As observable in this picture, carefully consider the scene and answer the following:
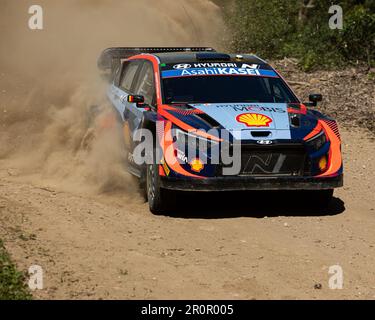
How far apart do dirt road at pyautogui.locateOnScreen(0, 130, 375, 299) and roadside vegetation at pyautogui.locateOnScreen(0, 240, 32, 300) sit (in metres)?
0.16

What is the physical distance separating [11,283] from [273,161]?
351 centimetres

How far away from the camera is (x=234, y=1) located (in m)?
22.9

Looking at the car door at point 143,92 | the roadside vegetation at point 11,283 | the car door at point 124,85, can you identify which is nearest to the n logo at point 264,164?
the car door at point 143,92

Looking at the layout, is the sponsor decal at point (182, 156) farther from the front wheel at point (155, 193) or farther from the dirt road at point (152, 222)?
the dirt road at point (152, 222)

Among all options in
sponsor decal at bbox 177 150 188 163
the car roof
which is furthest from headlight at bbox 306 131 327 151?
the car roof

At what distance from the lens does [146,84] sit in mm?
10898

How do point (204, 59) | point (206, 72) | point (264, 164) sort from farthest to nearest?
point (204, 59) → point (206, 72) → point (264, 164)

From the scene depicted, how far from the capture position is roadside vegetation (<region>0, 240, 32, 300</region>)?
6.52 metres

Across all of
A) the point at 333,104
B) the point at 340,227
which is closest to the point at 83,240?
the point at 340,227

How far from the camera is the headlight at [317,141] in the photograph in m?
9.45

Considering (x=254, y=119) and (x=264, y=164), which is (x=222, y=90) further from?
(x=264, y=164)

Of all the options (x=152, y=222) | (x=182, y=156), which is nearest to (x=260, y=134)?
(x=182, y=156)

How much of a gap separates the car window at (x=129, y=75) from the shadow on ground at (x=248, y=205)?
6.34 feet

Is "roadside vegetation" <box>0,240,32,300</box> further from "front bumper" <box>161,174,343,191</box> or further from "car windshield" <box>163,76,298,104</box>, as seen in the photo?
"car windshield" <box>163,76,298,104</box>
